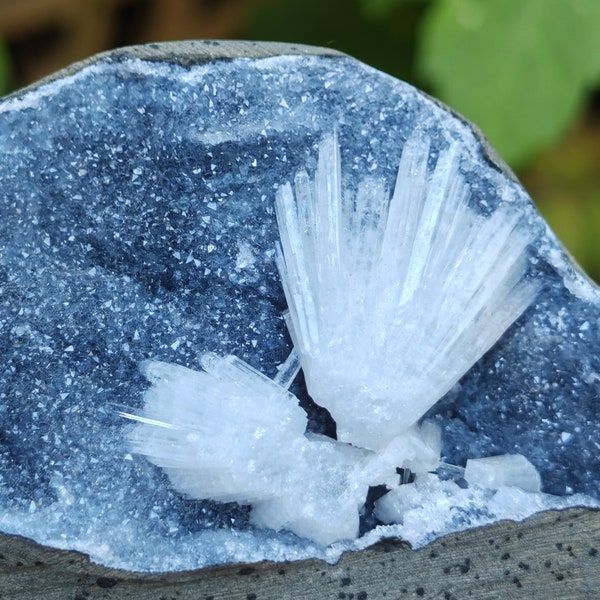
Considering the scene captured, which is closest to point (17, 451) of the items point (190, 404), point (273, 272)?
point (190, 404)

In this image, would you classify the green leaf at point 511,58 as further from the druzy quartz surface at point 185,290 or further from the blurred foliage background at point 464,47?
the druzy quartz surface at point 185,290

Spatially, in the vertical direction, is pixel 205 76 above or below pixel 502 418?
above

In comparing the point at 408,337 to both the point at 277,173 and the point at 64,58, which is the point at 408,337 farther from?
the point at 64,58

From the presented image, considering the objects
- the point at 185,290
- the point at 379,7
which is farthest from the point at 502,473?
the point at 379,7

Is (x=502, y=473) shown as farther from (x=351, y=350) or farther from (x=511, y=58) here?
(x=511, y=58)

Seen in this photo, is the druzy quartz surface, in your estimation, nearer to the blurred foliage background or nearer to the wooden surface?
the wooden surface

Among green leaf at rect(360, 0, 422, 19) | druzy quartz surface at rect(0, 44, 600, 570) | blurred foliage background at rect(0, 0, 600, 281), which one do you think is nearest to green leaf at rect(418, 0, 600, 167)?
blurred foliage background at rect(0, 0, 600, 281)

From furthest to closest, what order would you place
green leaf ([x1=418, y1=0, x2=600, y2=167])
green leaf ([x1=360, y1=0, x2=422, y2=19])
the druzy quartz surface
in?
green leaf ([x1=360, y1=0, x2=422, y2=19])
green leaf ([x1=418, y1=0, x2=600, y2=167])
the druzy quartz surface
